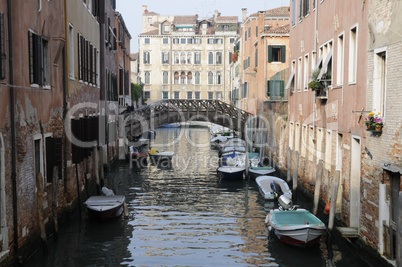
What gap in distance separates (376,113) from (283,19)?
81.4 feet

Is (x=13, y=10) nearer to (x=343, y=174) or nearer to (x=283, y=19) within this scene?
(x=343, y=174)

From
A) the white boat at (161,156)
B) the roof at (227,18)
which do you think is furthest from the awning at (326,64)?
the roof at (227,18)

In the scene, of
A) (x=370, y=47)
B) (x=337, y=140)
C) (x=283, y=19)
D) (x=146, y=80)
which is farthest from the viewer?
(x=146, y=80)

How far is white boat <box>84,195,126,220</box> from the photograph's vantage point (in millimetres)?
13344

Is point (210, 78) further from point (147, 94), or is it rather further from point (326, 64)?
point (326, 64)

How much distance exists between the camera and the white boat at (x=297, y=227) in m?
10.9

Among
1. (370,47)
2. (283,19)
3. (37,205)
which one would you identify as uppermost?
(283,19)

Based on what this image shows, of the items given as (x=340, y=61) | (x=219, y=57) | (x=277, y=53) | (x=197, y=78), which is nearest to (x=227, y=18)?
(x=219, y=57)

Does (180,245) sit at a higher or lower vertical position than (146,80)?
lower

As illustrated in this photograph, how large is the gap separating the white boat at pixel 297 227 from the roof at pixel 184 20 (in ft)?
175

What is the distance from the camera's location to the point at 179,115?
89.3ft

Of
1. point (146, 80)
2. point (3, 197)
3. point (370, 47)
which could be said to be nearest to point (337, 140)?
point (370, 47)

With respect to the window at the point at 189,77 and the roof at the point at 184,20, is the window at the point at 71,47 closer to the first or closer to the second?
the window at the point at 189,77

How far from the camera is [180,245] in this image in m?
11.8
